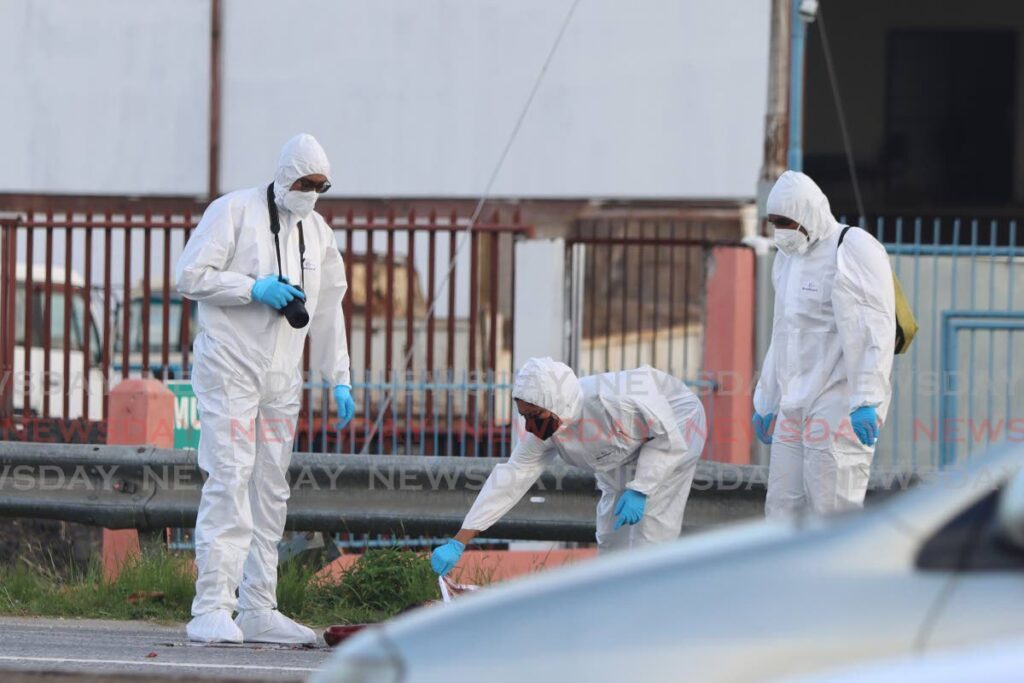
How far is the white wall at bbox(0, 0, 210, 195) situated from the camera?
19859mm

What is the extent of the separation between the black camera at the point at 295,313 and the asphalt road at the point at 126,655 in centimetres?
118

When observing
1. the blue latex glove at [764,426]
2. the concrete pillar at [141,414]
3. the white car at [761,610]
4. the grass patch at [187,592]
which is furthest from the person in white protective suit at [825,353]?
the white car at [761,610]

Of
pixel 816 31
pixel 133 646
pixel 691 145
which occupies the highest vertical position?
pixel 816 31

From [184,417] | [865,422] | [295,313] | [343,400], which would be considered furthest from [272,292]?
[184,417]

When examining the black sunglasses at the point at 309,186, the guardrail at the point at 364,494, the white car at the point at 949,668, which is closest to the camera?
the white car at the point at 949,668

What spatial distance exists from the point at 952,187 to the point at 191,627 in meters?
16.8

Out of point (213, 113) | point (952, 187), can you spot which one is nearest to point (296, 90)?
point (213, 113)

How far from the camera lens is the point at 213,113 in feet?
65.4

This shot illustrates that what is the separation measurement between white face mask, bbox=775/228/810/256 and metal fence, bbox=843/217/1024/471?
3.73 meters

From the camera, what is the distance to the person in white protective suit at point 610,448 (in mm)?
7000

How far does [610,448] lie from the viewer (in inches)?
289

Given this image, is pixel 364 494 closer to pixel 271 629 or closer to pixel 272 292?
pixel 271 629

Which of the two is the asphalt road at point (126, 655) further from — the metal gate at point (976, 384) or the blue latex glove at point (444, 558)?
the metal gate at point (976, 384)

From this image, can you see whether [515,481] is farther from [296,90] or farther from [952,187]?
[952,187]
